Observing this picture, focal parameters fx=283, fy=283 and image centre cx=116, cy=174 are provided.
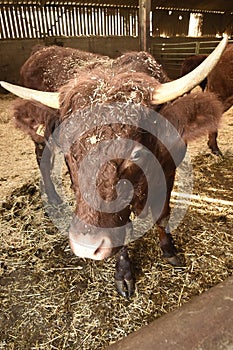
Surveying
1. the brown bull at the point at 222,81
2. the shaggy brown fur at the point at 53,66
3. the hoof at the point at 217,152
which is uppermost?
the shaggy brown fur at the point at 53,66

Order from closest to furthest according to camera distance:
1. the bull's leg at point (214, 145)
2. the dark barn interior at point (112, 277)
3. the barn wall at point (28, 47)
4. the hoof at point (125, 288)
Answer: the dark barn interior at point (112, 277), the hoof at point (125, 288), the bull's leg at point (214, 145), the barn wall at point (28, 47)

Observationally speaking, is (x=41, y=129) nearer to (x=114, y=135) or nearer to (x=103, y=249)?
(x=114, y=135)

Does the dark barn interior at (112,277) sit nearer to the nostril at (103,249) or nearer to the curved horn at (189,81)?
the nostril at (103,249)

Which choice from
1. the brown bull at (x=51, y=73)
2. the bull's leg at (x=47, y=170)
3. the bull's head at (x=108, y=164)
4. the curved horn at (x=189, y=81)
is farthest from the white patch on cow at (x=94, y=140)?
the bull's leg at (x=47, y=170)

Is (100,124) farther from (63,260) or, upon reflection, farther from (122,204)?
(63,260)

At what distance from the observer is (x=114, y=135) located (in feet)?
4.98

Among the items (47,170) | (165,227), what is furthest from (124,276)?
(47,170)

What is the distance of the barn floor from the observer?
197 cm

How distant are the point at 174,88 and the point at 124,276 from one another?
4.87ft

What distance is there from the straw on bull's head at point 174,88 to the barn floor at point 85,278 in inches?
23.3

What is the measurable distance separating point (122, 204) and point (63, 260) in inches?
48.5

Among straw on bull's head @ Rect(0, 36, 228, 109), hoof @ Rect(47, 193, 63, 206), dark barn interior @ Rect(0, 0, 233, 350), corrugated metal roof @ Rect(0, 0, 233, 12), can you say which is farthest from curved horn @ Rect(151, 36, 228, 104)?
corrugated metal roof @ Rect(0, 0, 233, 12)

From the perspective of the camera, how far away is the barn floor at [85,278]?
1969 millimetres

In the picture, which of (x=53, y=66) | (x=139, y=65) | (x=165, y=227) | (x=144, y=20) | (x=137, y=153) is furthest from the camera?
(x=144, y=20)
